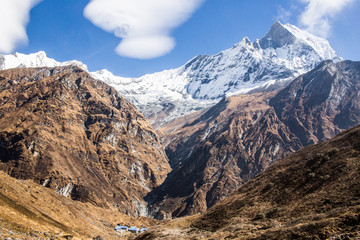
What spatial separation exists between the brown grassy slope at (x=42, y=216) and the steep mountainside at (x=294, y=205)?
816 inches

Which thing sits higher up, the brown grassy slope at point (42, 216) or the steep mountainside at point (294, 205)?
the steep mountainside at point (294, 205)

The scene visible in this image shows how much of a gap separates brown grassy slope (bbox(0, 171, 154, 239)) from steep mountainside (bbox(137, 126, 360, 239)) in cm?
2071

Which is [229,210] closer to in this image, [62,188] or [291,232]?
[291,232]

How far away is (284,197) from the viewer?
44.4 m

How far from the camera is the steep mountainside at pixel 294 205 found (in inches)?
1017

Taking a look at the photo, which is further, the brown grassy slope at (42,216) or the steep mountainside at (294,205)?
the brown grassy slope at (42,216)

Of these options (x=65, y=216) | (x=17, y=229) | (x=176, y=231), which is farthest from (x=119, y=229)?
(x=17, y=229)

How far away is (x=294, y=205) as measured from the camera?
39.6 m

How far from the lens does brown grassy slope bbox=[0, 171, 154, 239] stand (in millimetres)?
40594

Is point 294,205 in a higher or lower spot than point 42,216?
higher

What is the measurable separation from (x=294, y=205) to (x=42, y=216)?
58341 millimetres

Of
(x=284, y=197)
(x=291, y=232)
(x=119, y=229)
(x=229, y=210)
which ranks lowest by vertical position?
(x=119, y=229)

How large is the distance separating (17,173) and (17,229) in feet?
486

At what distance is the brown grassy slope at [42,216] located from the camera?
133ft
